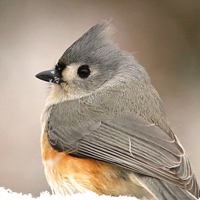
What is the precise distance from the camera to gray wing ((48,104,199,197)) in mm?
2568

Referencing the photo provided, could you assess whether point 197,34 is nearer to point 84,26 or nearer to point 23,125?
point 84,26

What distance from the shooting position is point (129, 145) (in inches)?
105

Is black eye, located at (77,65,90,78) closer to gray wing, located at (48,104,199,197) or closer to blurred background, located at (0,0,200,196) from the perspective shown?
gray wing, located at (48,104,199,197)

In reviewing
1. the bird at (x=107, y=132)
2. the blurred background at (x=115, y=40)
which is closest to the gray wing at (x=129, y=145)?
the bird at (x=107, y=132)

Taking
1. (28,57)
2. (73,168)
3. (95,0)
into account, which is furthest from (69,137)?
(95,0)

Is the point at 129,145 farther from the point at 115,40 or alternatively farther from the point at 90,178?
the point at 115,40

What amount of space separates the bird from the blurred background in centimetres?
149

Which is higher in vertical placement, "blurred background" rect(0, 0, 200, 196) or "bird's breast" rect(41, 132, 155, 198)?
"blurred background" rect(0, 0, 200, 196)

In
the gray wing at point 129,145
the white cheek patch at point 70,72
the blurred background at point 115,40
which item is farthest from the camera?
the blurred background at point 115,40

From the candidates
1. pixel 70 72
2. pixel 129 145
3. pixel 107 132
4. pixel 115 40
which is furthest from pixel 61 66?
pixel 115 40

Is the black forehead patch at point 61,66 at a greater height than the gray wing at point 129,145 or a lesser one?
greater

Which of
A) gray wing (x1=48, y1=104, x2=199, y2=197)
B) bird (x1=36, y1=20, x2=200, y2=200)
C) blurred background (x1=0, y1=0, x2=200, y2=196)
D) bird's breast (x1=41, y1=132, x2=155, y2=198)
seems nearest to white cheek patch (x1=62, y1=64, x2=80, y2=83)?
bird (x1=36, y1=20, x2=200, y2=200)

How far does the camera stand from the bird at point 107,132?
258 centimetres

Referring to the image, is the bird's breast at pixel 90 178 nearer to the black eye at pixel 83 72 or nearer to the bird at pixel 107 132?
the bird at pixel 107 132
